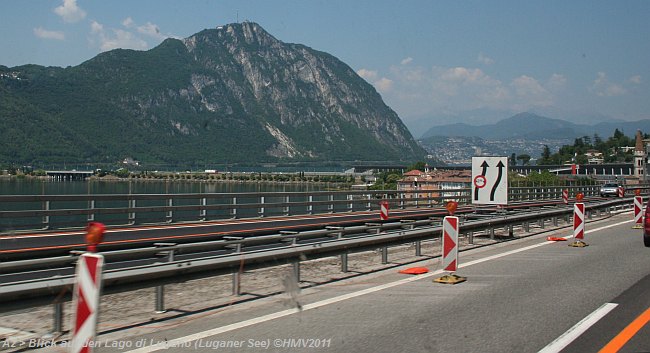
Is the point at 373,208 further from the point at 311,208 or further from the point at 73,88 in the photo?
the point at 73,88

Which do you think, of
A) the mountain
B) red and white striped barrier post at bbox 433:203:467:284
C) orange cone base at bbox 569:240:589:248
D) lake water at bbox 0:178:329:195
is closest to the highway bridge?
red and white striped barrier post at bbox 433:203:467:284

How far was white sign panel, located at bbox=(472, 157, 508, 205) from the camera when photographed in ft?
70.1

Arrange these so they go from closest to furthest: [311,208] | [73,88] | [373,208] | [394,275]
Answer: [394,275] → [311,208] → [373,208] → [73,88]

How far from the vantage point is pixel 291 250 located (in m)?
10.5

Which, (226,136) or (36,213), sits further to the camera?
(226,136)

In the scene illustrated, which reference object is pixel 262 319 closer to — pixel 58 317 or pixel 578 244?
pixel 58 317

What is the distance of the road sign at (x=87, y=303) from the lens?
5.55 meters

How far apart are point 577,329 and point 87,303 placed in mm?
5256

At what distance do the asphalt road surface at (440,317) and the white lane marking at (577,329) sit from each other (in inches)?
0.4

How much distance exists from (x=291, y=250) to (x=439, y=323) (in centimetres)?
309

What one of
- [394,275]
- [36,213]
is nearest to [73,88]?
[36,213]

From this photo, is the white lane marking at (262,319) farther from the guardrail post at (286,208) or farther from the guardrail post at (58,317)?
the guardrail post at (286,208)

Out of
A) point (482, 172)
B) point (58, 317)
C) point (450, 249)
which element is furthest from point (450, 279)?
point (482, 172)

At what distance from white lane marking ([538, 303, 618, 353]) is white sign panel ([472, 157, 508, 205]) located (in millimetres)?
12190
